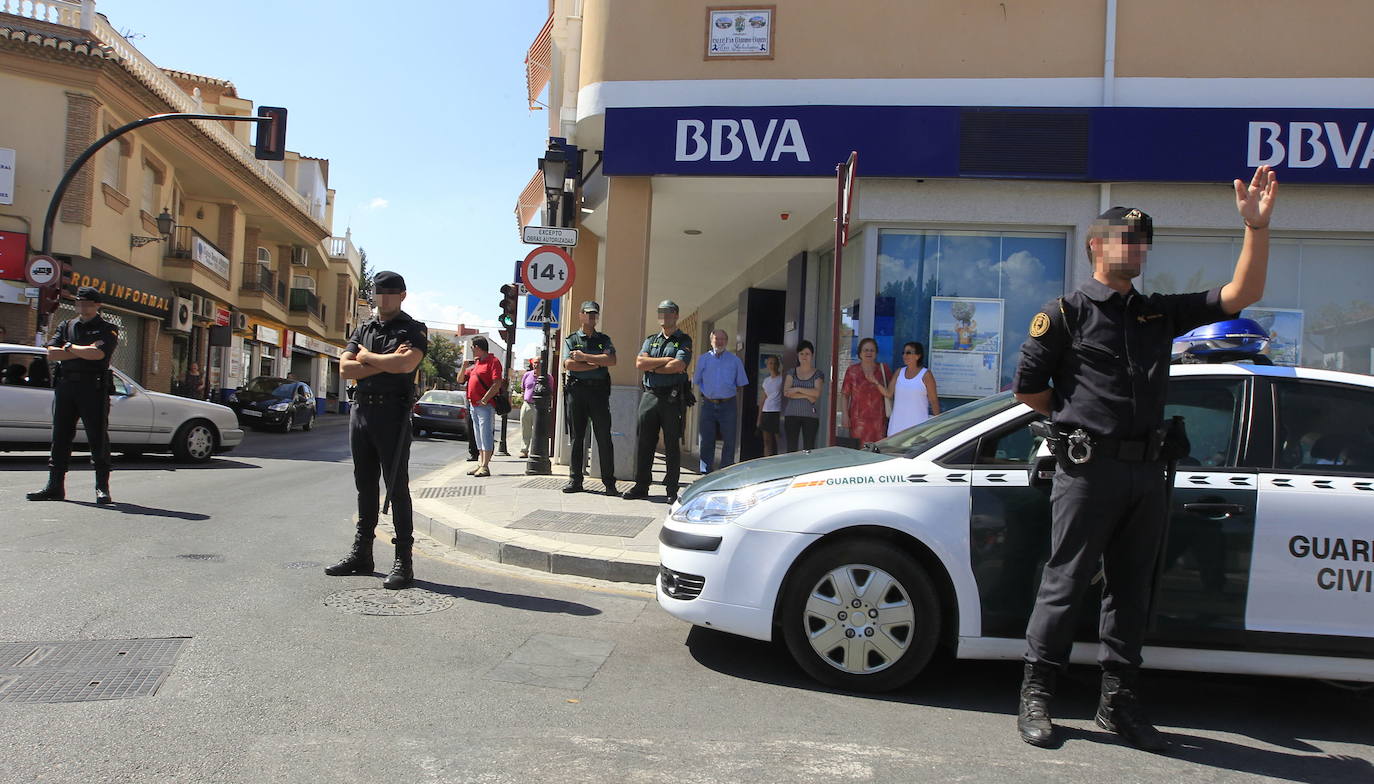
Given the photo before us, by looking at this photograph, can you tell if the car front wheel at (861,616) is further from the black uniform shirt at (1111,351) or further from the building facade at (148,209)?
the building facade at (148,209)

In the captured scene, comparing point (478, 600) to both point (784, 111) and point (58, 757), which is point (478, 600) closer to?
point (58, 757)

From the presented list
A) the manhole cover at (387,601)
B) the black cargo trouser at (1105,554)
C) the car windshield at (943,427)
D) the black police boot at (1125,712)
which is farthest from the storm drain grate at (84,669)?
the black police boot at (1125,712)

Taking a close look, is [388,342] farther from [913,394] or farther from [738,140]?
[738,140]

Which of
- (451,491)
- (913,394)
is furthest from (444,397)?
(913,394)

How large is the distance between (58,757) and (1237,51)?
11.6m

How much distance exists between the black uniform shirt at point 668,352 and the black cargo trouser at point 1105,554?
16.6ft

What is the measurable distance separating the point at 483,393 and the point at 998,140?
22.0ft

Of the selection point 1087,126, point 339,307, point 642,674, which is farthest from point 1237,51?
point 339,307

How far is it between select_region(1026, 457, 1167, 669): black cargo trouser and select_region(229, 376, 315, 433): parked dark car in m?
23.5

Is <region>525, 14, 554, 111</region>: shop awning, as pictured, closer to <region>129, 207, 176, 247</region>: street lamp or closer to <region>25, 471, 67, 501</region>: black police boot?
<region>25, 471, 67, 501</region>: black police boot

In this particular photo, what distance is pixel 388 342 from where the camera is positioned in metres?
5.34

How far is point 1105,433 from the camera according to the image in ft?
10.8

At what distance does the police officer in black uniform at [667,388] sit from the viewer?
26.9 feet

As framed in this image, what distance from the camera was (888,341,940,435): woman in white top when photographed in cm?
877
